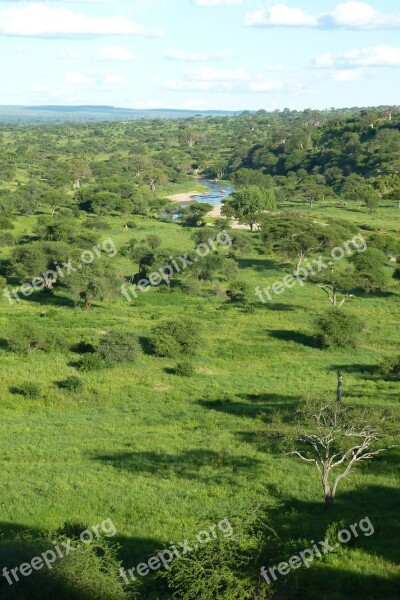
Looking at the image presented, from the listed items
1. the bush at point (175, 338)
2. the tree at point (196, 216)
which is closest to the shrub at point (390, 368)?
the bush at point (175, 338)

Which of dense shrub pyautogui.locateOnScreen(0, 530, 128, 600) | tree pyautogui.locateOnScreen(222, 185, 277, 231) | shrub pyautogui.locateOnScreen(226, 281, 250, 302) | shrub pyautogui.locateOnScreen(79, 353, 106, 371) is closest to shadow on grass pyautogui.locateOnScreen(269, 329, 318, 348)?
shrub pyautogui.locateOnScreen(226, 281, 250, 302)

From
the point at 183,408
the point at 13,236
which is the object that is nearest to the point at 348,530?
the point at 183,408

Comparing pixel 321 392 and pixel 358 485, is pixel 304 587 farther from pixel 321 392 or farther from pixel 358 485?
pixel 321 392

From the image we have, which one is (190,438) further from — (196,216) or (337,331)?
(196,216)
